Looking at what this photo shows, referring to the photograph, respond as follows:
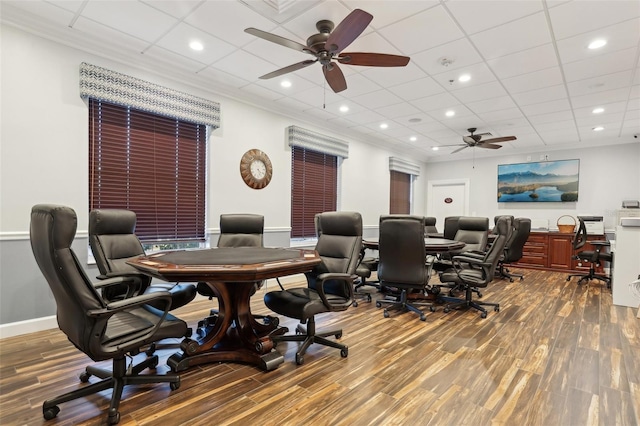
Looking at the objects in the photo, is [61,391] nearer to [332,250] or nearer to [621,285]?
[332,250]

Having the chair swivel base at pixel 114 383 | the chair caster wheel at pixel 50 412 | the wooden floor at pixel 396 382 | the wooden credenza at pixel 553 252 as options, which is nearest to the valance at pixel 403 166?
the wooden credenza at pixel 553 252

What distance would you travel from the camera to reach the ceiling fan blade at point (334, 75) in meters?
3.02

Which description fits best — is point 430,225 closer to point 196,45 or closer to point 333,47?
point 333,47

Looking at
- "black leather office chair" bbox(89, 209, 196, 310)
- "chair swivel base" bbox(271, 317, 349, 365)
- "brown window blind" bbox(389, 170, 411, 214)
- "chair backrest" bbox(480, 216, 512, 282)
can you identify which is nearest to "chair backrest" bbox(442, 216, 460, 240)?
"brown window blind" bbox(389, 170, 411, 214)

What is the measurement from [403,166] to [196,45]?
18.9 feet

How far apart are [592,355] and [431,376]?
1.48m

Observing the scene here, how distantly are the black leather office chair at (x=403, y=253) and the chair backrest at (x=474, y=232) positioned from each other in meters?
1.94

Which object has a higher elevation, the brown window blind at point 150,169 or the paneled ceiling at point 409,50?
the paneled ceiling at point 409,50

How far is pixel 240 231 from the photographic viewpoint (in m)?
3.90

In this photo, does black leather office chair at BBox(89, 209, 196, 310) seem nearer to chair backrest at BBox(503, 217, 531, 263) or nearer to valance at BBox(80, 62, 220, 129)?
valance at BBox(80, 62, 220, 129)

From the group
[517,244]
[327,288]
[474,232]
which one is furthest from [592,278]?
[327,288]

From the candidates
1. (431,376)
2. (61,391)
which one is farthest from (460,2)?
(61,391)

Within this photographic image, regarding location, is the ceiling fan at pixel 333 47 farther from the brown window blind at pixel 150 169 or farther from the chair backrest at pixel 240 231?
the brown window blind at pixel 150 169

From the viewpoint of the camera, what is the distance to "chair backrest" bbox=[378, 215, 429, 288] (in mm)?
3443
